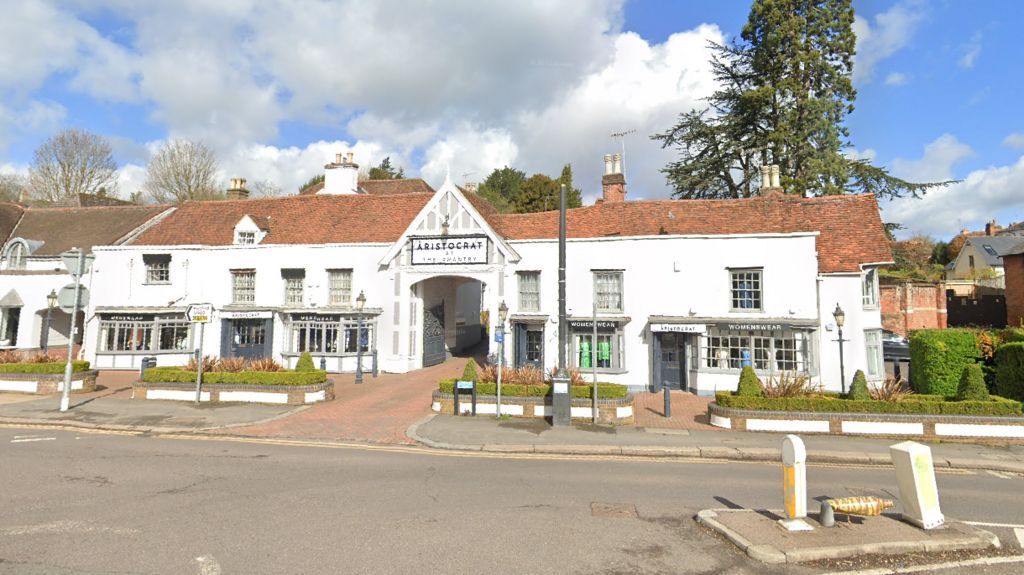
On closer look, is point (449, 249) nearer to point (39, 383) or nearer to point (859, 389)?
point (39, 383)

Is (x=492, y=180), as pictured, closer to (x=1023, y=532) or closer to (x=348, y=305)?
(x=348, y=305)

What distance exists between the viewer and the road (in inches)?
240

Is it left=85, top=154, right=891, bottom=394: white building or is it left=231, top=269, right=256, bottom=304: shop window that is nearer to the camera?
left=85, top=154, right=891, bottom=394: white building

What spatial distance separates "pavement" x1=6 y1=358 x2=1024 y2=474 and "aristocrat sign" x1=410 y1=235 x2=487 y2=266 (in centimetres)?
679

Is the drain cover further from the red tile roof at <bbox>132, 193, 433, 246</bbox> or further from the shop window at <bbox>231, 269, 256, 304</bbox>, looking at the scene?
the shop window at <bbox>231, 269, 256, 304</bbox>

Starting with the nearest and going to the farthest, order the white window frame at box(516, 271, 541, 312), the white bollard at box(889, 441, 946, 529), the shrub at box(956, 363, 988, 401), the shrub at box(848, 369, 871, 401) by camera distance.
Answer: the white bollard at box(889, 441, 946, 529) < the shrub at box(956, 363, 988, 401) < the shrub at box(848, 369, 871, 401) < the white window frame at box(516, 271, 541, 312)

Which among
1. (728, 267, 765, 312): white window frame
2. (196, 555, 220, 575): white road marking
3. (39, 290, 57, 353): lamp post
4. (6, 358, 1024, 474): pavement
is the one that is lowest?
(196, 555, 220, 575): white road marking

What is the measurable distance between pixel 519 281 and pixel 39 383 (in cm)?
1819

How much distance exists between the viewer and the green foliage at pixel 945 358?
626 inches

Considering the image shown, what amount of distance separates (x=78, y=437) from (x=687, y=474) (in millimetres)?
14731

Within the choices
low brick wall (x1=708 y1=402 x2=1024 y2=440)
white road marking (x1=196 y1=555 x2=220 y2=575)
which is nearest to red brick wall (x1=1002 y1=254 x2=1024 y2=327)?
low brick wall (x1=708 y1=402 x2=1024 y2=440)

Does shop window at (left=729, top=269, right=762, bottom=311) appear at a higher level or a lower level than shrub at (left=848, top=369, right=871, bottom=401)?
higher

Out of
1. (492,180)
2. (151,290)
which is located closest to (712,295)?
(151,290)

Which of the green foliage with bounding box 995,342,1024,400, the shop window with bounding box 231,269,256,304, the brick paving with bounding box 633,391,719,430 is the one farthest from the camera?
the shop window with bounding box 231,269,256,304
